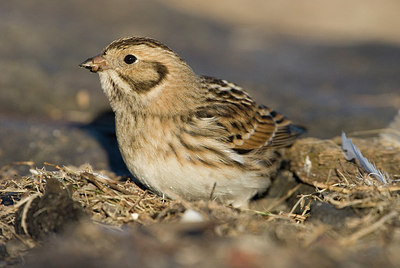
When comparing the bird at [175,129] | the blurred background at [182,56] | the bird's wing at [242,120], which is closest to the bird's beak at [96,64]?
the bird at [175,129]

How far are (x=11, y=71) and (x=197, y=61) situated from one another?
3682 mm

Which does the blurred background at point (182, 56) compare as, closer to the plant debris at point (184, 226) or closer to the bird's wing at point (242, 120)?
the bird's wing at point (242, 120)

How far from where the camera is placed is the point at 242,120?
6.27 m

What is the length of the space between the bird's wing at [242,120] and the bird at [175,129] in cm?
2

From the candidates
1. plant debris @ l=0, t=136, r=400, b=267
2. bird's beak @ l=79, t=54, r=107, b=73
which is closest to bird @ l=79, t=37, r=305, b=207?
bird's beak @ l=79, t=54, r=107, b=73

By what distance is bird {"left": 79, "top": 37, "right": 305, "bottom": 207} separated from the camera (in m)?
5.45

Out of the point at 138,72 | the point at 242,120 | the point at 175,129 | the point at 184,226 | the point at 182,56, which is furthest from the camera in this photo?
the point at 182,56

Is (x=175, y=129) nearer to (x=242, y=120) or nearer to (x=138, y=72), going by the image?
(x=138, y=72)

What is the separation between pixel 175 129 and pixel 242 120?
3.31 ft

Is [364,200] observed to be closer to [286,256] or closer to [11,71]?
[286,256]

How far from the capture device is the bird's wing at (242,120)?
5984 millimetres

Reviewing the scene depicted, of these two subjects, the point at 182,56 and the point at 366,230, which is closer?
the point at 366,230

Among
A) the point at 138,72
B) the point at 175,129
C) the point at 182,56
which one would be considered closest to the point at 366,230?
the point at 175,129

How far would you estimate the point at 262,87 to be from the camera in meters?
9.92
